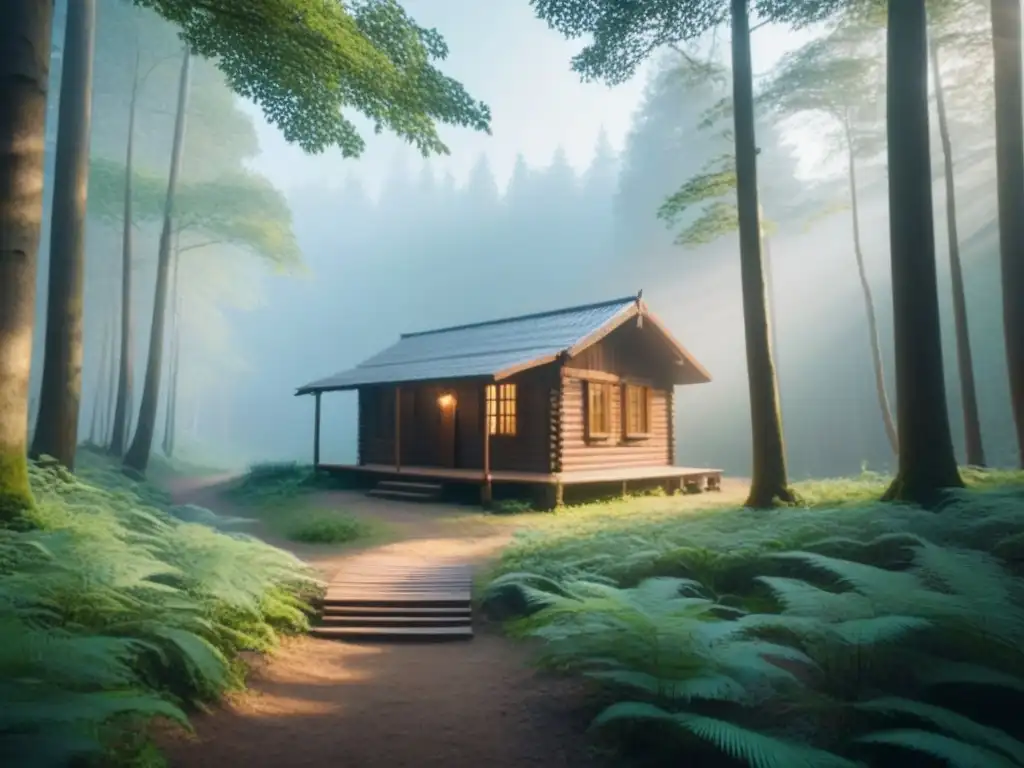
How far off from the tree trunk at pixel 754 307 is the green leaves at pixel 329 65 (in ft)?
17.5

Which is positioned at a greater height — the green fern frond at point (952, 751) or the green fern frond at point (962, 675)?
the green fern frond at point (962, 675)

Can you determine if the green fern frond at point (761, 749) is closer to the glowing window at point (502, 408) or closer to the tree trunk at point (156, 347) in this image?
the glowing window at point (502, 408)

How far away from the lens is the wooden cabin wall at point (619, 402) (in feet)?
55.7

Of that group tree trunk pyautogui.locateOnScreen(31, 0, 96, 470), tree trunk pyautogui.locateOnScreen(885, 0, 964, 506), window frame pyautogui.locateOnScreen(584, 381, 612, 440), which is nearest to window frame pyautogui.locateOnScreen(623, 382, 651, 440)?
window frame pyautogui.locateOnScreen(584, 381, 612, 440)

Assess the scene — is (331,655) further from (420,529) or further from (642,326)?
(642,326)

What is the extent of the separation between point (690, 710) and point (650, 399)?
55.7 ft

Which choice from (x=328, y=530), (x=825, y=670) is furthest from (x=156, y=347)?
(x=825, y=670)

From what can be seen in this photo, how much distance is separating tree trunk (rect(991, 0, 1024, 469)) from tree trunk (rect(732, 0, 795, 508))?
3923mm

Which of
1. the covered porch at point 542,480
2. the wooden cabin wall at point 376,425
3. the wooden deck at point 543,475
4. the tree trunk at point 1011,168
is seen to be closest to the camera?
the tree trunk at point 1011,168

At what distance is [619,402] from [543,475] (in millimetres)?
4579

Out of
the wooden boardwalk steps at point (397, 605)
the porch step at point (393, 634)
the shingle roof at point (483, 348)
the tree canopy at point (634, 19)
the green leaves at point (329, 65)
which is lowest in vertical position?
the porch step at point (393, 634)

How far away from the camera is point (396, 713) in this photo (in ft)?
13.2

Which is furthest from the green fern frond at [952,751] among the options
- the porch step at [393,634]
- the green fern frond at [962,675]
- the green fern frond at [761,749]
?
the porch step at [393,634]

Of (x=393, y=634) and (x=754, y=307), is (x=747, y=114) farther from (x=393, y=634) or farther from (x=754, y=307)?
(x=393, y=634)
